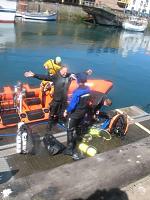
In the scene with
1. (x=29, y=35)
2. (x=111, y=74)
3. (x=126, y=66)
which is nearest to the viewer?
(x=111, y=74)

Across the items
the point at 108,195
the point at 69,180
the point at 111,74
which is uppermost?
the point at 69,180

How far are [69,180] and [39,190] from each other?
0.48 meters

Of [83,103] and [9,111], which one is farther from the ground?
[83,103]

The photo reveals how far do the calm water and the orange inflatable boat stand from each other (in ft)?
18.1

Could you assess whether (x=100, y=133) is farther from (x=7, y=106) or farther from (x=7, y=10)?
(x=7, y=10)

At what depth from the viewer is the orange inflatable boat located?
770 cm

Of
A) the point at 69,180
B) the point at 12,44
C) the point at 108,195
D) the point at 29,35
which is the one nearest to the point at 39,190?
the point at 69,180

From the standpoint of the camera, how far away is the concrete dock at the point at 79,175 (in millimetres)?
3777

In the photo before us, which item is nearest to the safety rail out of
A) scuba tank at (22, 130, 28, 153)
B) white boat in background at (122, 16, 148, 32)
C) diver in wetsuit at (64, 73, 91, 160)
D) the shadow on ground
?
scuba tank at (22, 130, 28, 153)

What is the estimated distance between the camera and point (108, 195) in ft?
13.8

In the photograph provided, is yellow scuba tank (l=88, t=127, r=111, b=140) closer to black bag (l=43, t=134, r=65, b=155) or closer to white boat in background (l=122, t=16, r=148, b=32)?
black bag (l=43, t=134, r=65, b=155)

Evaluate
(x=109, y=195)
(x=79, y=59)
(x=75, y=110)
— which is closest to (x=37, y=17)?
(x=79, y=59)

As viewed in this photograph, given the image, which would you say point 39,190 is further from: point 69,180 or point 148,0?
point 148,0

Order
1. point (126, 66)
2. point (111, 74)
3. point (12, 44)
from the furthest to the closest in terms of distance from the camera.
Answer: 1. point (12, 44)
2. point (126, 66)
3. point (111, 74)
